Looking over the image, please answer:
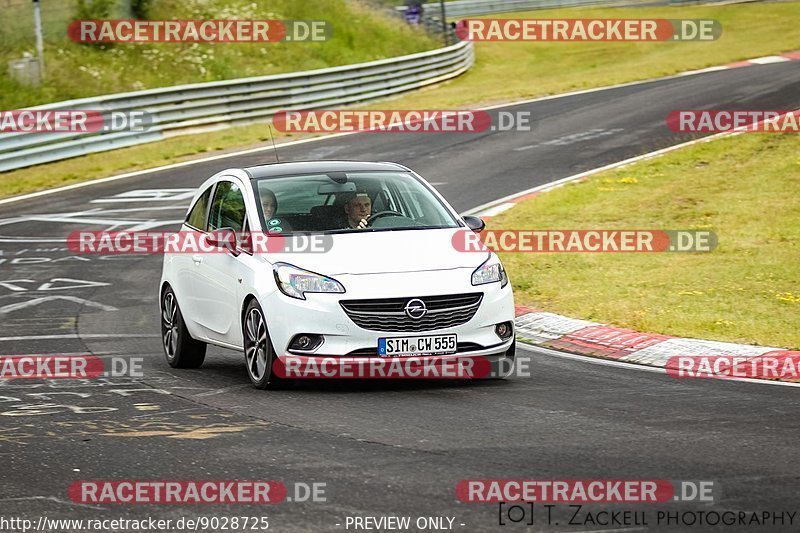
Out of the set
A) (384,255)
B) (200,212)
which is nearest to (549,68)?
(200,212)

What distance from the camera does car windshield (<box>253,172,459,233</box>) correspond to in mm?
10719

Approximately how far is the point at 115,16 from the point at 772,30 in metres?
26.6

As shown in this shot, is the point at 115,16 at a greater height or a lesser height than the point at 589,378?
greater

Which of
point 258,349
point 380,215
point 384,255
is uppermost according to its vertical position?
point 380,215

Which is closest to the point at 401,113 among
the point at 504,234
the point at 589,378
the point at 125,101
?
the point at 125,101

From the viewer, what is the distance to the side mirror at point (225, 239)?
1060cm

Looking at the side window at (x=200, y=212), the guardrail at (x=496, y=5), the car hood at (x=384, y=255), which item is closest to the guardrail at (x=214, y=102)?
the side window at (x=200, y=212)

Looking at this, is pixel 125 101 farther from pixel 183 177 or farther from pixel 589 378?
pixel 589 378

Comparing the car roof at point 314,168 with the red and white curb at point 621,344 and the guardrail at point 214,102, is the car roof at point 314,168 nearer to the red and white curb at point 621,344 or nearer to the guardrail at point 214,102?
the red and white curb at point 621,344

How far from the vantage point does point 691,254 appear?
55.3ft

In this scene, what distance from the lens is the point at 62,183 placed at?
25969 mm

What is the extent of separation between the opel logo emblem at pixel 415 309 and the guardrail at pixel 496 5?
206ft

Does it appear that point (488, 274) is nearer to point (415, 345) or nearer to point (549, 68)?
point (415, 345)

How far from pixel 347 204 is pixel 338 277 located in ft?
4.08
